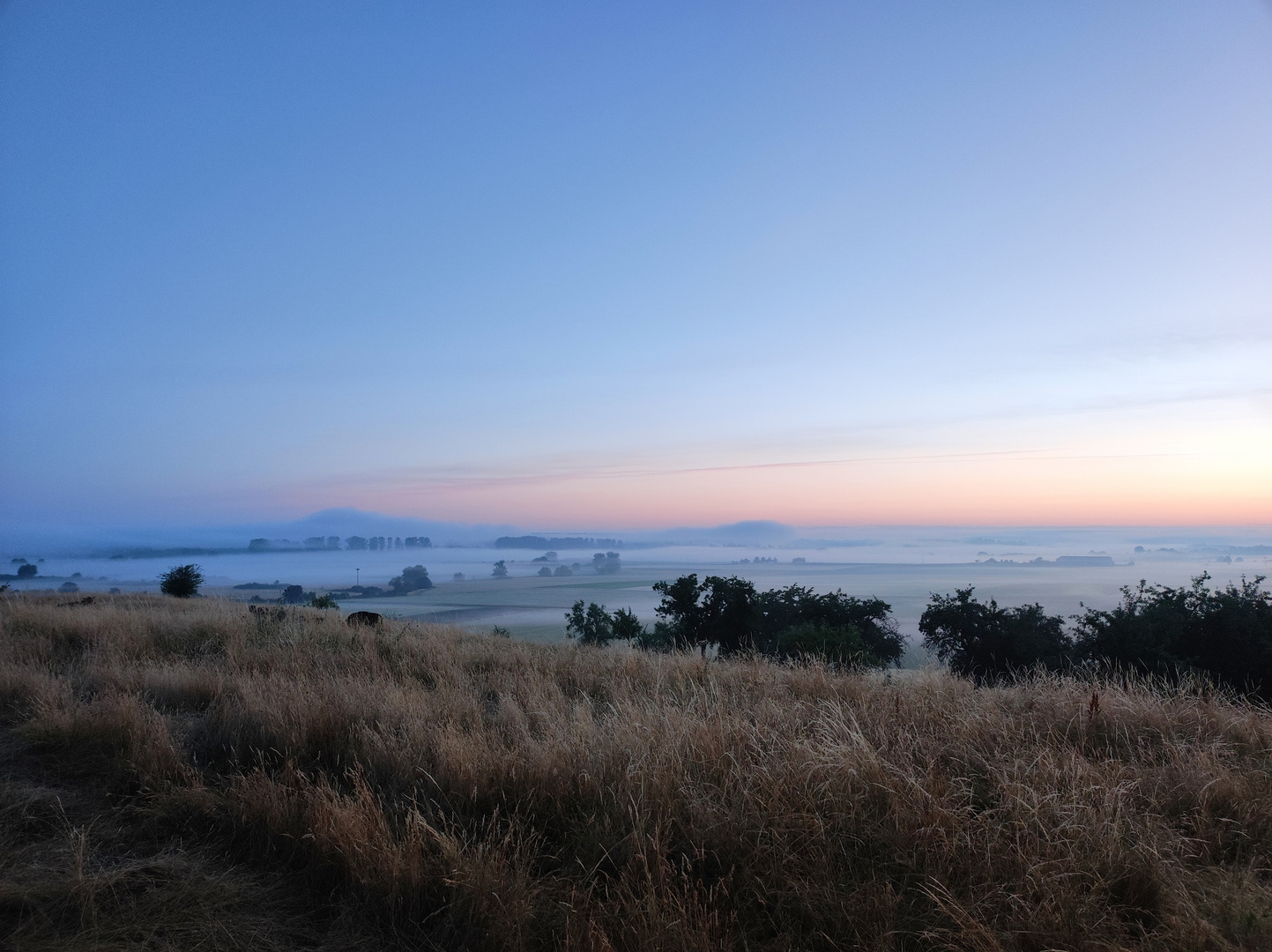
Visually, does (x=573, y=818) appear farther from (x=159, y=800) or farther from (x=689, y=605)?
(x=689, y=605)

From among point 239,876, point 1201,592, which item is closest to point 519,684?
point 239,876

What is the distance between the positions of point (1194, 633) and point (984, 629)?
16.5 feet

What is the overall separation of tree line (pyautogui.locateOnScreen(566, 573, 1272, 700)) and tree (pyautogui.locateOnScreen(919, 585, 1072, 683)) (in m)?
0.03

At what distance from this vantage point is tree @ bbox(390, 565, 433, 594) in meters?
87.9

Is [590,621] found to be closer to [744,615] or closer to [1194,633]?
[744,615]

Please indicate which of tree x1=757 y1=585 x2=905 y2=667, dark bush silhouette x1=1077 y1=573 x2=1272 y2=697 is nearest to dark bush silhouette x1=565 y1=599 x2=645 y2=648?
tree x1=757 y1=585 x2=905 y2=667

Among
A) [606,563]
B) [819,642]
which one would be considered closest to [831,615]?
[819,642]

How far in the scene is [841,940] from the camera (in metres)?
3.09

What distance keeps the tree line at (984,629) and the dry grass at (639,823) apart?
5.64m

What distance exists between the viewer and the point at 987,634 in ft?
66.3

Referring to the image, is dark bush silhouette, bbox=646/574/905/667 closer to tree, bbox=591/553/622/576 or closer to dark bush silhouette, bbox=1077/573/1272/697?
dark bush silhouette, bbox=1077/573/1272/697

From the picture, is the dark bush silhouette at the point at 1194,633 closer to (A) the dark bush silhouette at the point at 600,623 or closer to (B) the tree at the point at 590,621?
(A) the dark bush silhouette at the point at 600,623

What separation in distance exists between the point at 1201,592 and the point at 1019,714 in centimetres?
1719

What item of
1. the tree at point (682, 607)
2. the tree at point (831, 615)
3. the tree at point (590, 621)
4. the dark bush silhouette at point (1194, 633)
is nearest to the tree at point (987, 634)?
the dark bush silhouette at point (1194, 633)
